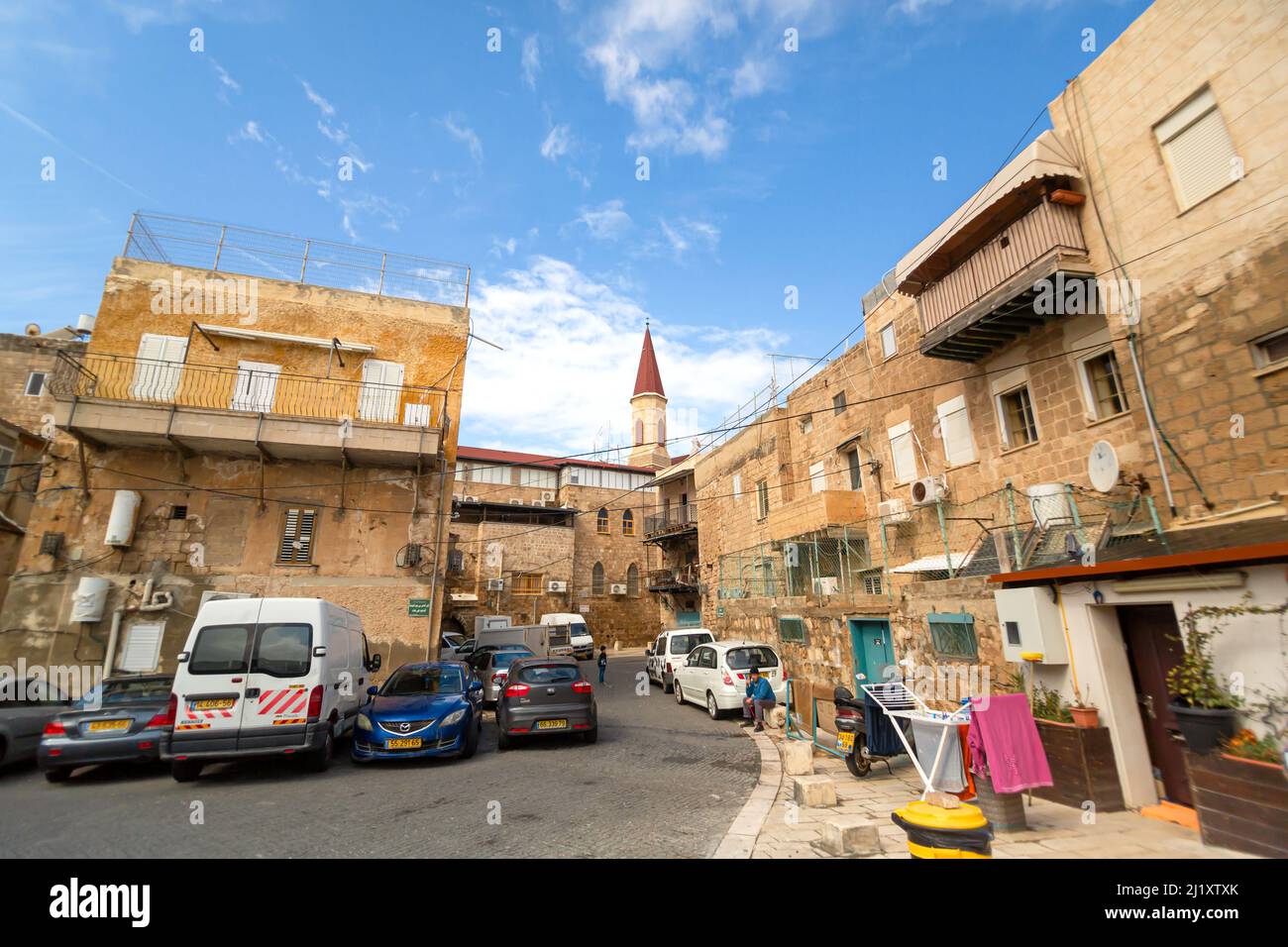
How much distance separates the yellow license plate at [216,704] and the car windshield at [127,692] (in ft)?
5.83

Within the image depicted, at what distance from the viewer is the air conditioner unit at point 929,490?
42.2ft

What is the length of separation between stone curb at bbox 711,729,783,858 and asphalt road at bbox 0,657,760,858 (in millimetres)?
131

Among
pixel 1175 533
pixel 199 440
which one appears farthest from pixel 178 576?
pixel 1175 533

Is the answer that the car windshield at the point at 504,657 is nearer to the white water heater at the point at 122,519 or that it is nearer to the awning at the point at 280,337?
the white water heater at the point at 122,519

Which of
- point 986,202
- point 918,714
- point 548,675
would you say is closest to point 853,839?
point 918,714

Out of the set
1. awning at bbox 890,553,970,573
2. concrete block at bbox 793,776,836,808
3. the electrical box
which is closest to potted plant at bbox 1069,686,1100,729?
the electrical box

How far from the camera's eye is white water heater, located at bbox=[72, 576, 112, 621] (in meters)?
13.1

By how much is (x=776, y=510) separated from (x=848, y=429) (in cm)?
361

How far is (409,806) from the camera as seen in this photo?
6.15 metres

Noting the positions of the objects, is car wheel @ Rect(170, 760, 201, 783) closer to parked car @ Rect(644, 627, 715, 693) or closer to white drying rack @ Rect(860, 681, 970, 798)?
white drying rack @ Rect(860, 681, 970, 798)

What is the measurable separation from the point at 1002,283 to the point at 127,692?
52.1ft

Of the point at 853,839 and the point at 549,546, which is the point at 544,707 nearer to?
the point at 853,839

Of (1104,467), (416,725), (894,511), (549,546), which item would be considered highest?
(549,546)
